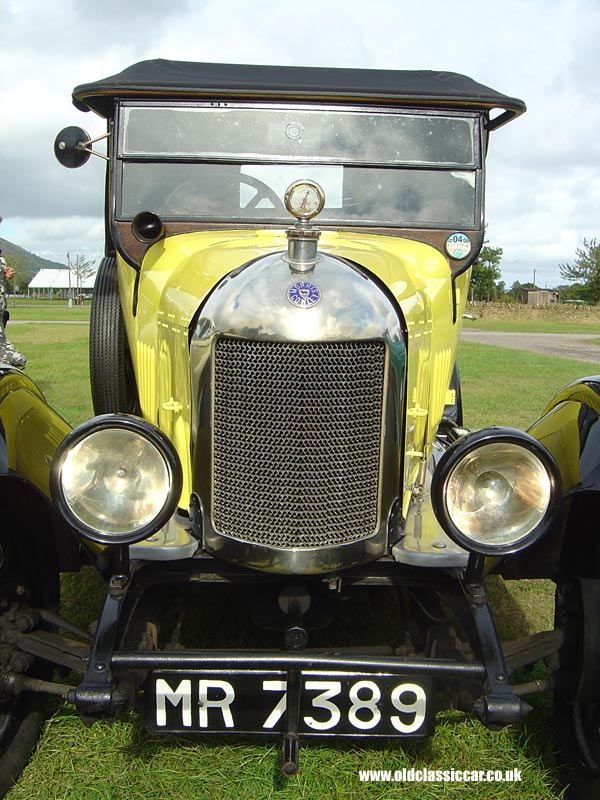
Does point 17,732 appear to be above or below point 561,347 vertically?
below

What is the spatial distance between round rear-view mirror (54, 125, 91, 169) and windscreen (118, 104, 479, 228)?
0.15m

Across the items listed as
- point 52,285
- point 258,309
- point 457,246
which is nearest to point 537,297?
point 52,285

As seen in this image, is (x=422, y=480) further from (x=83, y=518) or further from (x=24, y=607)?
(x=24, y=607)

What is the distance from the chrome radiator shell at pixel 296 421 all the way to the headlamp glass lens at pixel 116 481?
194 millimetres

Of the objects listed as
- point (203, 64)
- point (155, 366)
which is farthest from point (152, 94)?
point (155, 366)

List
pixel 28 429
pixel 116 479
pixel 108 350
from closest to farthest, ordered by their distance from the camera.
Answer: pixel 116 479 → pixel 28 429 → pixel 108 350

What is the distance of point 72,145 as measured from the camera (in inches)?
122

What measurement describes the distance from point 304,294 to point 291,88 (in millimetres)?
1394

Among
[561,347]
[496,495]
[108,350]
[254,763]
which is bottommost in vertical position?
[254,763]

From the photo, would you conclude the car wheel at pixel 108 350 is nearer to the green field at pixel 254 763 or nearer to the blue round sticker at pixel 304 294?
the green field at pixel 254 763

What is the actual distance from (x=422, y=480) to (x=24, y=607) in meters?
1.44

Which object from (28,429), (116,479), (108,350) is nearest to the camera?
(116,479)

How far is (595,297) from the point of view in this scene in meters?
48.7

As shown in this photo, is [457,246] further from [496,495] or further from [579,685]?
[579,685]
